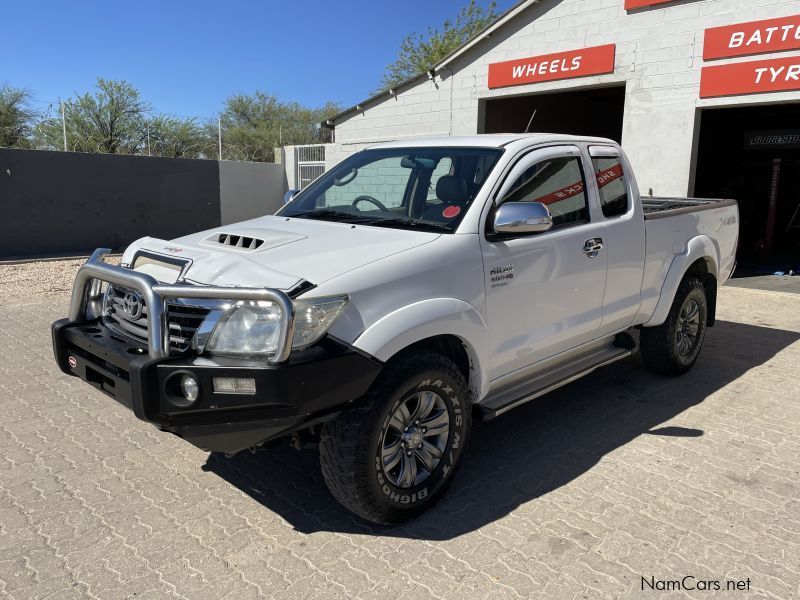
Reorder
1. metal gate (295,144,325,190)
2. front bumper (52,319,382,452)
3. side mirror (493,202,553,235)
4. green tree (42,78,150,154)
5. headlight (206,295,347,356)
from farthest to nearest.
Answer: green tree (42,78,150,154) < metal gate (295,144,325,190) < side mirror (493,202,553,235) < headlight (206,295,347,356) < front bumper (52,319,382,452)

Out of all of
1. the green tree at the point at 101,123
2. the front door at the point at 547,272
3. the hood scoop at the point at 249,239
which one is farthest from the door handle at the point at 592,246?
the green tree at the point at 101,123

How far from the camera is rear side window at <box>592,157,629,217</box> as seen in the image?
455cm

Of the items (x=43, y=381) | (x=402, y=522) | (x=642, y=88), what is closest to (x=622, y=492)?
(x=402, y=522)

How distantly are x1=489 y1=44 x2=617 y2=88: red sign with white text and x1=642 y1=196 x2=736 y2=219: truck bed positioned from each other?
542cm

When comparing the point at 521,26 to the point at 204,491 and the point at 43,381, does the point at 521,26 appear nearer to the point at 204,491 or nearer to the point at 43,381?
the point at 43,381

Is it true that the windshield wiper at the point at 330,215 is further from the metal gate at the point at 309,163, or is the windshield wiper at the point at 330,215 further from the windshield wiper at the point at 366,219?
the metal gate at the point at 309,163

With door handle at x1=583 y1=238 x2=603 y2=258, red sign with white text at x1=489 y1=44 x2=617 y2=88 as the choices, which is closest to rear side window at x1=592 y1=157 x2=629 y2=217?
door handle at x1=583 y1=238 x2=603 y2=258

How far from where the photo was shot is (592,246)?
4250 millimetres

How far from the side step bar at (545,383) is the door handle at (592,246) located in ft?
2.49

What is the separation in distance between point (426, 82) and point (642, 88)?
4.98m

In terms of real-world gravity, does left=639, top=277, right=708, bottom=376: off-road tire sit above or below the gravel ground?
above

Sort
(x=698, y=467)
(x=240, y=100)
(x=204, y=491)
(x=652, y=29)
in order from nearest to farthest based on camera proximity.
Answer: (x=204, y=491)
(x=698, y=467)
(x=652, y=29)
(x=240, y=100)

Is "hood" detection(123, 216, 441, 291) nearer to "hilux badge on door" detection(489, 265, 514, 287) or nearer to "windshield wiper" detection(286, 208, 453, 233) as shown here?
"windshield wiper" detection(286, 208, 453, 233)

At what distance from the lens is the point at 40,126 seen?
98.6 ft
